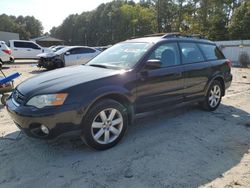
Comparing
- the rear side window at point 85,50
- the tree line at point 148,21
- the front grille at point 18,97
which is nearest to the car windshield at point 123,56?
the front grille at point 18,97

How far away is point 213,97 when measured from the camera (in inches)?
259

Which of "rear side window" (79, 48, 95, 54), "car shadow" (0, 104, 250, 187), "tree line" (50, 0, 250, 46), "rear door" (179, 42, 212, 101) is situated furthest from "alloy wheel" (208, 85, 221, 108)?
"tree line" (50, 0, 250, 46)

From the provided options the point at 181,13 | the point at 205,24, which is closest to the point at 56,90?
the point at 205,24

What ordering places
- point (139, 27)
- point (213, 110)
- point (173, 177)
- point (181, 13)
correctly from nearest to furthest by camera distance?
1. point (173, 177)
2. point (213, 110)
3. point (181, 13)
4. point (139, 27)

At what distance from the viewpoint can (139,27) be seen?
78250mm

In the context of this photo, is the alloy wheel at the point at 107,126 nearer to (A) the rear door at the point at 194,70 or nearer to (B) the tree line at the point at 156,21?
(A) the rear door at the point at 194,70

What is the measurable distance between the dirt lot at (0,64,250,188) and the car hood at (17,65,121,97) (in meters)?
0.73

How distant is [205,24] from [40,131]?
47.5 m

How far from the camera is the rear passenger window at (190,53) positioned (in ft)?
18.7

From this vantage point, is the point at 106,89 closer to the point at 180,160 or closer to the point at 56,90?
the point at 56,90

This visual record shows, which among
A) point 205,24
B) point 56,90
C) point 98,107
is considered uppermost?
point 205,24

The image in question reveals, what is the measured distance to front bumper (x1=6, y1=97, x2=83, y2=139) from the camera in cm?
378

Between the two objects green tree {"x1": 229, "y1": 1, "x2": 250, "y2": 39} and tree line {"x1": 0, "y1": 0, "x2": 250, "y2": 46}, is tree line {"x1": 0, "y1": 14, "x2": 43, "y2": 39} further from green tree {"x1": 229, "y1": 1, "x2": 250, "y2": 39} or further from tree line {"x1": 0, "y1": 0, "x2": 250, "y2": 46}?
green tree {"x1": 229, "y1": 1, "x2": 250, "y2": 39}

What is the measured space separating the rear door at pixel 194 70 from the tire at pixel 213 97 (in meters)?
0.30
